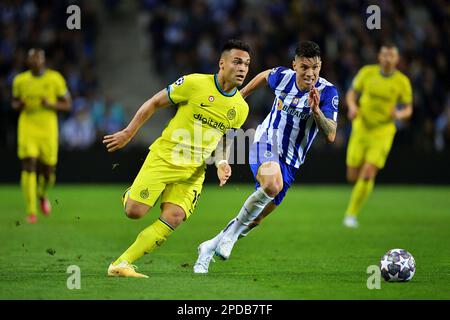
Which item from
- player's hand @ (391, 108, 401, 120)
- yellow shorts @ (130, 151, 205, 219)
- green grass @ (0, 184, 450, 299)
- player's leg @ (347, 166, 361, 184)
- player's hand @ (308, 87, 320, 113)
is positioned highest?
player's hand @ (391, 108, 401, 120)

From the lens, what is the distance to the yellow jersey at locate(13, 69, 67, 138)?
1420cm

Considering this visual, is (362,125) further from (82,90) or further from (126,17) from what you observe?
(126,17)

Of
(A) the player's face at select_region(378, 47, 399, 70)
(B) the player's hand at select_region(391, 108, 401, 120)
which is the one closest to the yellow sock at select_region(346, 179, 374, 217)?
(B) the player's hand at select_region(391, 108, 401, 120)

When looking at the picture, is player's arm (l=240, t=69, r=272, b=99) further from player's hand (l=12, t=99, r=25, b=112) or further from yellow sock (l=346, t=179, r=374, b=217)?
player's hand (l=12, t=99, r=25, b=112)

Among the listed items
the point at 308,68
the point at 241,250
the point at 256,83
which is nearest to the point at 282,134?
the point at 256,83

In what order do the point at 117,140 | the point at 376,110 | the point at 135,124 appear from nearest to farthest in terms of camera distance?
the point at 117,140 < the point at 135,124 < the point at 376,110

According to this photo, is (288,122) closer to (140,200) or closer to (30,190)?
(140,200)

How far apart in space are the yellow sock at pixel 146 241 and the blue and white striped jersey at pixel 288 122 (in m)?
1.75

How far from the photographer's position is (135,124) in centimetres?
821

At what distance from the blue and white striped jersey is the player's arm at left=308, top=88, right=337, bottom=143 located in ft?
2.21

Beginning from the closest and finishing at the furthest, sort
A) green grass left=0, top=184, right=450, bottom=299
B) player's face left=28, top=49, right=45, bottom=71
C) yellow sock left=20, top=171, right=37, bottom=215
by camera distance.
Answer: green grass left=0, top=184, right=450, bottom=299, yellow sock left=20, top=171, right=37, bottom=215, player's face left=28, top=49, right=45, bottom=71

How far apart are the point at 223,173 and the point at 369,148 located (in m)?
6.40

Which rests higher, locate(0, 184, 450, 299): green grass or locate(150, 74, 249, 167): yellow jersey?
locate(150, 74, 249, 167): yellow jersey

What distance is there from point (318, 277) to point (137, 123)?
7.24 ft
